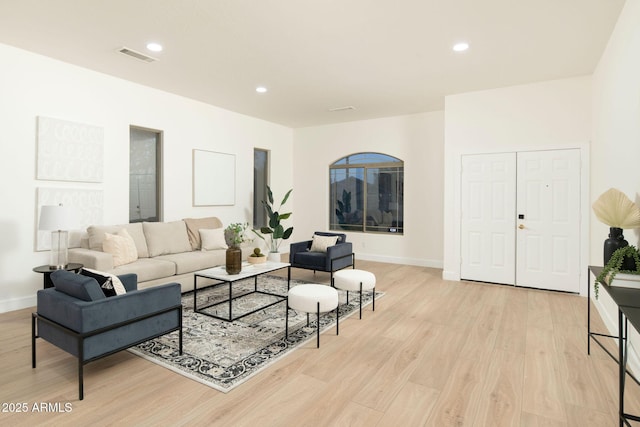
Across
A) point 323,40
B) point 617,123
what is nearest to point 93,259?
point 323,40

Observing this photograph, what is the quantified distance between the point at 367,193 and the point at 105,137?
193 inches

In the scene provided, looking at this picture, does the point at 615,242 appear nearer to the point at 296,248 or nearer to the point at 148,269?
the point at 296,248

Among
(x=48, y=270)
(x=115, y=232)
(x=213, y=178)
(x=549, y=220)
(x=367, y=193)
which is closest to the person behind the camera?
(x=48, y=270)

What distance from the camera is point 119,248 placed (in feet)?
14.0

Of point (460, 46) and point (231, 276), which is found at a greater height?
point (460, 46)

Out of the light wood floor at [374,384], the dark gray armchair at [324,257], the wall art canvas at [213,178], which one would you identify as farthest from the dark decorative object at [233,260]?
the wall art canvas at [213,178]

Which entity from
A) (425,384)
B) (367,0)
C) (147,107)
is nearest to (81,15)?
(147,107)

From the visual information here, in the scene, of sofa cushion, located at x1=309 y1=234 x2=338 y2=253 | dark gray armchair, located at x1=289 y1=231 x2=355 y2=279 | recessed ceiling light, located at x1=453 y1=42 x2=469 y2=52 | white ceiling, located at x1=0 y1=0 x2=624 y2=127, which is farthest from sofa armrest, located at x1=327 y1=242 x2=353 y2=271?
recessed ceiling light, located at x1=453 y1=42 x2=469 y2=52

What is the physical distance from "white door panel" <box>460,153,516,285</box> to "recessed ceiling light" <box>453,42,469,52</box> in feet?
6.48

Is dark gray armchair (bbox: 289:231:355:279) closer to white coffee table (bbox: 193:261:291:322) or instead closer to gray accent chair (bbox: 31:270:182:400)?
white coffee table (bbox: 193:261:291:322)

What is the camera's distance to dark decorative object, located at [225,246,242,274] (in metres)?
3.84

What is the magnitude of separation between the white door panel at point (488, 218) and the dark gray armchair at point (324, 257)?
1.87 metres

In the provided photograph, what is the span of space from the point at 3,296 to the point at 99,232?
3.75 ft

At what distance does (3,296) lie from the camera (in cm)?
397
